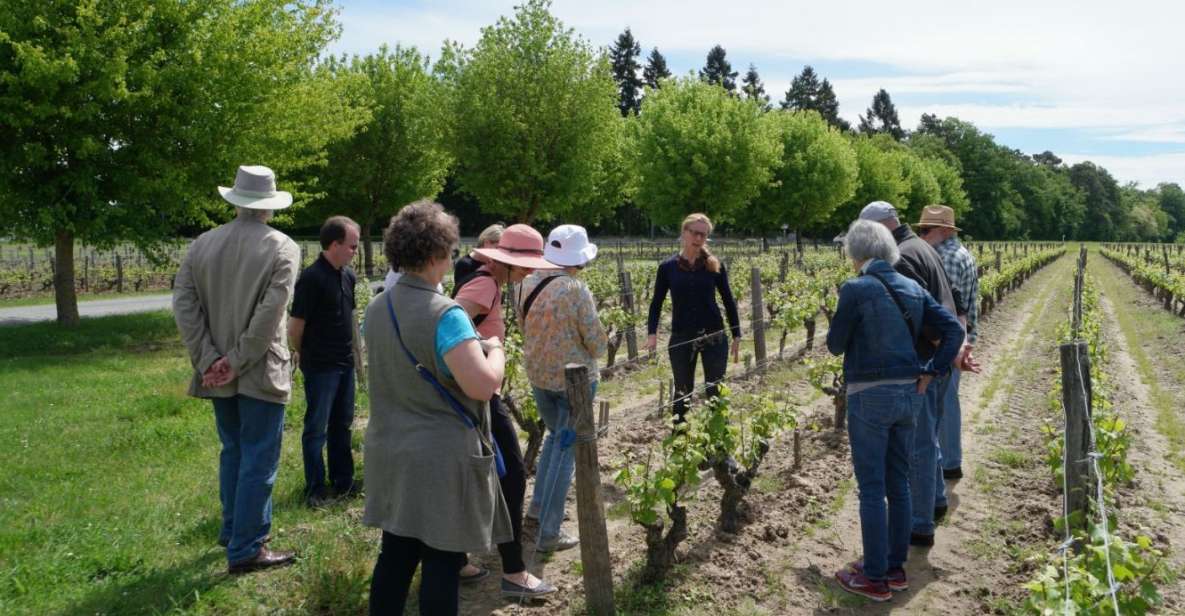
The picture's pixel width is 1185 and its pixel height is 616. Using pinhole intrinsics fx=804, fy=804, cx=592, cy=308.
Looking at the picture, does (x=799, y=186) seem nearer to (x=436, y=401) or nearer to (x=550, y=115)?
(x=550, y=115)

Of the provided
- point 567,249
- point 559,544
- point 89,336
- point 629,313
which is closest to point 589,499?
point 559,544

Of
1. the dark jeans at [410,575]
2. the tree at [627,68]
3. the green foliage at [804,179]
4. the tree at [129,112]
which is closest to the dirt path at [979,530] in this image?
the dark jeans at [410,575]

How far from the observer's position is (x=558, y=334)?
13.5 feet

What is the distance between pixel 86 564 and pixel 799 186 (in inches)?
1613

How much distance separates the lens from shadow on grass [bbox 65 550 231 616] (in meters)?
3.75

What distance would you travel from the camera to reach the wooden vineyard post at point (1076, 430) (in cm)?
395

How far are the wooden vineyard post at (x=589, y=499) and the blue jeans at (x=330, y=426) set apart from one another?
1.99m

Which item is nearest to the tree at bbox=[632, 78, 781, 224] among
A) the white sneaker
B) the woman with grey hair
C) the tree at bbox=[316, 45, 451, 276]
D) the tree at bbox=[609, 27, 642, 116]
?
the tree at bbox=[316, 45, 451, 276]

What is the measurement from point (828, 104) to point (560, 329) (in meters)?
92.5

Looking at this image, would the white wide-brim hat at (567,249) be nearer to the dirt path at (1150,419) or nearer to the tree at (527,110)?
the dirt path at (1150,419)

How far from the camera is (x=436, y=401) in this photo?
9.00 feet

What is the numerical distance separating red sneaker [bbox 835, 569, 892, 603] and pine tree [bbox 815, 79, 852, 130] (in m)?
89.8

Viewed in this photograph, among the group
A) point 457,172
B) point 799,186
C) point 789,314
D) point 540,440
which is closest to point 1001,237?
point 799,186

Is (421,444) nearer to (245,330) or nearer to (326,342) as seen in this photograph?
(245,330)
